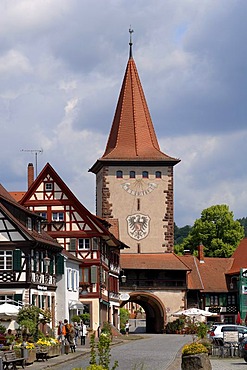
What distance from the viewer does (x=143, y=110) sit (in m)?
95.2

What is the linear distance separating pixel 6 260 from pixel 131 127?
42.5 m

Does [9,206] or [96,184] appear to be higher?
[96,184]

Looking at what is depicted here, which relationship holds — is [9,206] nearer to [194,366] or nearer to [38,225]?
[38,225]

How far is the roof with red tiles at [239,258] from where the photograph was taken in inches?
3949

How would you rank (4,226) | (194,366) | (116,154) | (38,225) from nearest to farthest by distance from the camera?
(194,366) → (4,226) → (38,225) → (116,154)

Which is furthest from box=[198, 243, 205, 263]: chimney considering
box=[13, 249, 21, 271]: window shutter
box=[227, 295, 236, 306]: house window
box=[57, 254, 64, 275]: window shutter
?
box=[13, 249, 21, 271]: window shutter

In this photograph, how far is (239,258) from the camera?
336 ft

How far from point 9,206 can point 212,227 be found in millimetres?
58436

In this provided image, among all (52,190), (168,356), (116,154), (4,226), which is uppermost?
(116,154)

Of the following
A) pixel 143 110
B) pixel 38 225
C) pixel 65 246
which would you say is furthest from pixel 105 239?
pixel 143 110

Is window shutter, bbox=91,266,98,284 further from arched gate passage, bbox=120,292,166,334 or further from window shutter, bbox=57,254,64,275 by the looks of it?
arched gate passage, bbox=120,292,166,334

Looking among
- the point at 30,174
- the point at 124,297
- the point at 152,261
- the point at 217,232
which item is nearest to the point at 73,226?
the point at 124,297

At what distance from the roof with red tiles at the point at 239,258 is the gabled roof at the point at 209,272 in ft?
1.87

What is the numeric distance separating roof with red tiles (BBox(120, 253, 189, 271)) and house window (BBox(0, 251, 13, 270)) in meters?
35.7
